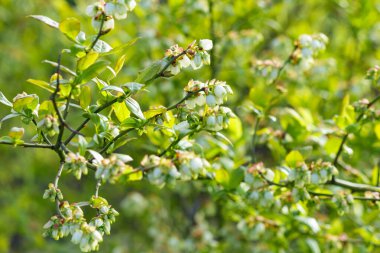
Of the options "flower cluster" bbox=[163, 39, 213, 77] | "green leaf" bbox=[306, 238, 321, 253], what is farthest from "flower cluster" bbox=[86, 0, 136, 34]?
"green leaf" bbox=[306, 238, 321, 253]

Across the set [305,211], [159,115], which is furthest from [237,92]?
[159,115]

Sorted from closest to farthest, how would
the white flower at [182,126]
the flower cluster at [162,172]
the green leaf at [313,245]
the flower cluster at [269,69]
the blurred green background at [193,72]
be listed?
the flower cluster at [162,172], the white flower at [182,126], the flower cluster at [269,69], the green leaf at [313,245], the blurred green background at [193,72]

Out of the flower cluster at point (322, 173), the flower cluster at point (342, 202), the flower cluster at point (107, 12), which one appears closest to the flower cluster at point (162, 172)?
the flower cluster at point (107, 12)

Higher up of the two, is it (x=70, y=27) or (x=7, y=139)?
(x=70, y=27)

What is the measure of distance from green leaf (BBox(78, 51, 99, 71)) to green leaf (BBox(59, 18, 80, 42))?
73 mm

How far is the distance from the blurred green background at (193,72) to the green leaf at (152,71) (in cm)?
91

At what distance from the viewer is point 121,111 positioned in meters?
2.06

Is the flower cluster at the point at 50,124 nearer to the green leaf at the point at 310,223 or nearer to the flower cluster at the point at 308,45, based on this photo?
the green leaf at the point at 310,223

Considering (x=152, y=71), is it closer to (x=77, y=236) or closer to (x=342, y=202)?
(x=77, y=236)

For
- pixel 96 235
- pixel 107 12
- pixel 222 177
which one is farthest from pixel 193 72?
pixel 96 235

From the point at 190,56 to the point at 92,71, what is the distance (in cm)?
32

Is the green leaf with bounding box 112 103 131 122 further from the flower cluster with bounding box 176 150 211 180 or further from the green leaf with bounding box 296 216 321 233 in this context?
the green leaf with bounding box 296 216 321 233

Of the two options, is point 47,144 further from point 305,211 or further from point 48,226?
point 305,211

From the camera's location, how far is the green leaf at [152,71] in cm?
190
